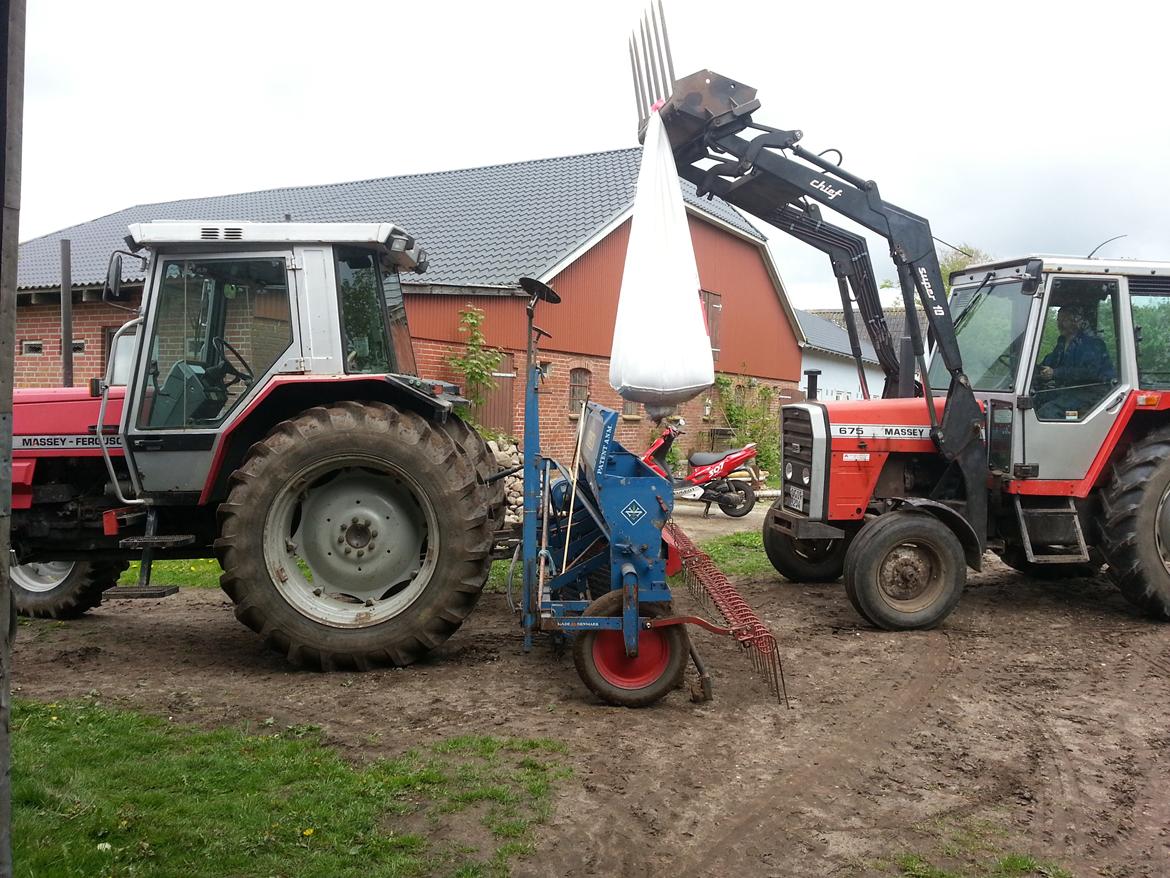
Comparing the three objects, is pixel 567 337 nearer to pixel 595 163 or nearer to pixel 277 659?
pixel 595 163

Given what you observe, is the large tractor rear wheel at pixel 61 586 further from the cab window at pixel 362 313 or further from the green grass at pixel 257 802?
the cab window at pixel 362 313

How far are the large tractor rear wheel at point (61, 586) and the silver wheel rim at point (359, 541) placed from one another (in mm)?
1906

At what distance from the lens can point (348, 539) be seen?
17.1ft

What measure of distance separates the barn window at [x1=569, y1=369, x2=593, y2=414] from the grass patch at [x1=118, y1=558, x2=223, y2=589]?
8440 mm

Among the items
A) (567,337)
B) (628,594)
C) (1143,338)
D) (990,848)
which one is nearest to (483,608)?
(628,594)

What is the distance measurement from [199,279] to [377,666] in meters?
2.45

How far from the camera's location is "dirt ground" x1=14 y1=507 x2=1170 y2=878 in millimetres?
3324

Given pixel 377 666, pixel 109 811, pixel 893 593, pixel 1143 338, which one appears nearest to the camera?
pixel 109 811

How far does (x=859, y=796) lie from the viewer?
3699 mm

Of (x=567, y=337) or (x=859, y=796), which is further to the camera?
(x=567, y=337)

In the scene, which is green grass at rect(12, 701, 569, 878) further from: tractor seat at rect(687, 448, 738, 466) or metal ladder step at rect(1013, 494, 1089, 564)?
tractor seat at rect(687, 448, 738, 466)

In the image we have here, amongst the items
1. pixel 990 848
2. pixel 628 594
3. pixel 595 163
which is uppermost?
pixel 595 163

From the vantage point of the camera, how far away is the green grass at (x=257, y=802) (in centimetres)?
296

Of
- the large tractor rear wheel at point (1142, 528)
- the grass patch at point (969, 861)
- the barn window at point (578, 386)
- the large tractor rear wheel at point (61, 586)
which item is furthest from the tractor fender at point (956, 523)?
the barn window at point (578, 386)
